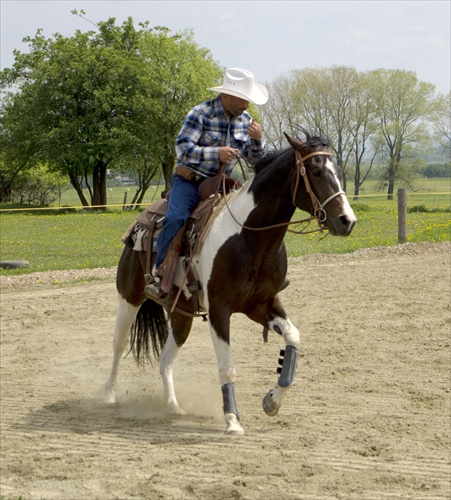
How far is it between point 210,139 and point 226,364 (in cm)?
182

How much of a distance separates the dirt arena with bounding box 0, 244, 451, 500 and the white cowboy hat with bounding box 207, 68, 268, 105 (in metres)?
2.63

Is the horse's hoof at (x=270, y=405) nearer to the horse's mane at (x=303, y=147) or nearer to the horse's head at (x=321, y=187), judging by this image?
the horse's head at (x=321, y=187)

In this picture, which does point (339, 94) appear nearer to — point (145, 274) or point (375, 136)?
point (375, 136)

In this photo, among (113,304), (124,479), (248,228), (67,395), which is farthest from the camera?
(113,304)

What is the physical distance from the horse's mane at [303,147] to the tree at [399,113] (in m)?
52.4

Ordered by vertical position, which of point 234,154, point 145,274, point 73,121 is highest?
point 73,121

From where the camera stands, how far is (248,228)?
19.4 feet

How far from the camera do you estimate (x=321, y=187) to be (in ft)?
17.8

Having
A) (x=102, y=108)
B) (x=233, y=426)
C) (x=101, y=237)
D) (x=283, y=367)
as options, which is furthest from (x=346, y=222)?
(x=102, y=108)

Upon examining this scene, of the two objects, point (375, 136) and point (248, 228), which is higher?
point (375, 136)

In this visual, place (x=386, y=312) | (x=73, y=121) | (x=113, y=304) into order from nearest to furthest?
(x=386, y=312) → (x=113, y=304) → (x=73, y=121)

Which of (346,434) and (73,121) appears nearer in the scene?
(346,434)

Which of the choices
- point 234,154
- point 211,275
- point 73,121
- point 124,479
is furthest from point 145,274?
point 73,121

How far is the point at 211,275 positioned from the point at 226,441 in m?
1.28
